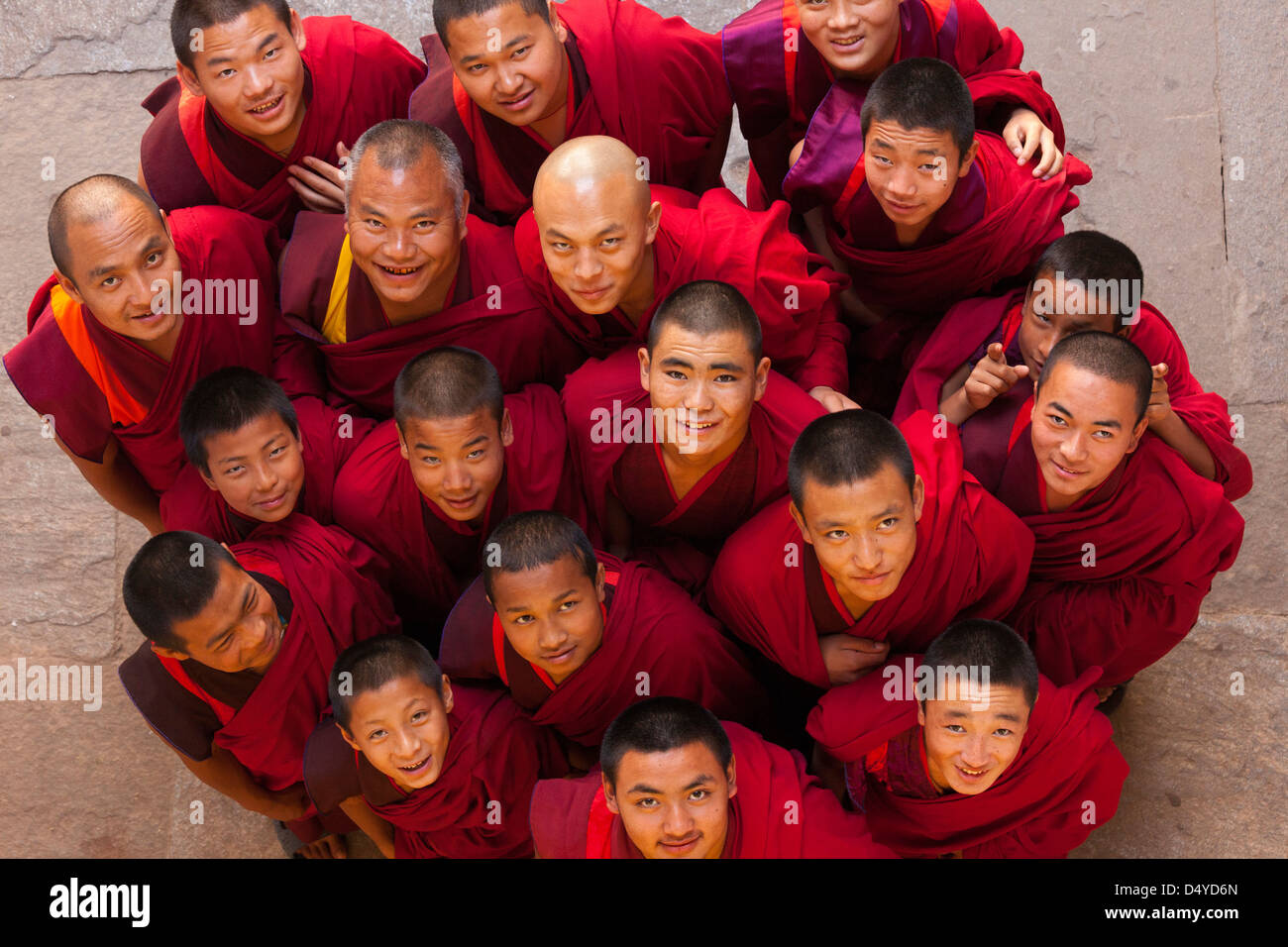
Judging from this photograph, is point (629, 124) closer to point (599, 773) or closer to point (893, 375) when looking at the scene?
point (893, 375)

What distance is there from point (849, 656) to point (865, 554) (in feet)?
1.53

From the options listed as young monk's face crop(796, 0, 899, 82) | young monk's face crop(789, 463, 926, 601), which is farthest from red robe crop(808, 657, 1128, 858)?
young monk's face crop(796, 0, 899, 82)

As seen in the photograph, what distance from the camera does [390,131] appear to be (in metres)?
4.57

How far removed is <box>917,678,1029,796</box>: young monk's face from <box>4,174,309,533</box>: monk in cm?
254

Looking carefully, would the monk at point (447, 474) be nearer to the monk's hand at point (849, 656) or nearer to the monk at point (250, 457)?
the monk at point (250, 457)

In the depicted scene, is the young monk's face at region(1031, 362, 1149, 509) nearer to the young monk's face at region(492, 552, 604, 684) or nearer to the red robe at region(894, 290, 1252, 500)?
the red robe at region(894, 290, 1252, 500)

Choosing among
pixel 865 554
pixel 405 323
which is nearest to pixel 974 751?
pixel 865 554

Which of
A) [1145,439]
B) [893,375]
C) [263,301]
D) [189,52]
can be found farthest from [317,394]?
[1145,439]

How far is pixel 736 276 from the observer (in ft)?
15.6

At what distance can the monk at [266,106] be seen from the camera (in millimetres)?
4785

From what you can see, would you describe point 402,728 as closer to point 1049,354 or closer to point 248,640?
point 248,640

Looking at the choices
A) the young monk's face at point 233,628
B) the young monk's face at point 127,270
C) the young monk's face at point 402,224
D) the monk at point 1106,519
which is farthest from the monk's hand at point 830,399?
the young monk's face at point 127,270

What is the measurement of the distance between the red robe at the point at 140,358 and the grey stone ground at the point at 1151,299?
3.74ft

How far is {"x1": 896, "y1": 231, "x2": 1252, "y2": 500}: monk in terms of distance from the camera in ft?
15.1
